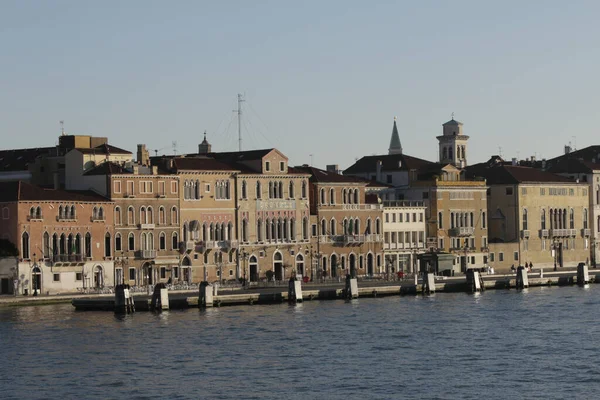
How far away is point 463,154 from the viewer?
133250 mm

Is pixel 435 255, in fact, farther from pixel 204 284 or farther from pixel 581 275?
pixel 204 284

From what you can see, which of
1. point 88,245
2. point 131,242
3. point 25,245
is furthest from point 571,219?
point 25,245

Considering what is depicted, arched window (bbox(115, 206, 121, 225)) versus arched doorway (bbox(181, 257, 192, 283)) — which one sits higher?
arched window (bbox(115, 206, 121, 225))

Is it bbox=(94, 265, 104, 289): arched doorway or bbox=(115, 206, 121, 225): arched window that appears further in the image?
bbox=(115, 206, 121, 225): arched window

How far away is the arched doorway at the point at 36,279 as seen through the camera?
290 feet

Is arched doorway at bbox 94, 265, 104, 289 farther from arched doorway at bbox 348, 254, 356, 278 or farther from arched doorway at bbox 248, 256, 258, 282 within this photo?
arched doorway at bbox 348, 254, 356, 278

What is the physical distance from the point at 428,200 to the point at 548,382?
5723 centimetres

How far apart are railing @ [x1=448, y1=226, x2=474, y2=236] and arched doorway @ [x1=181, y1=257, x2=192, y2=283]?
75.2 feet

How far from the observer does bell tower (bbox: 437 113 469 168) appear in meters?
132

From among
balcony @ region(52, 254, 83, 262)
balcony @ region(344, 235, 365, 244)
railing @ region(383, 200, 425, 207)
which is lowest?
balcony @ region(52, 254, 83, 262)

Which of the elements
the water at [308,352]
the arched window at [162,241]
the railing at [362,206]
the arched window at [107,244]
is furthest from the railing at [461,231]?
the arched window at [107,244]

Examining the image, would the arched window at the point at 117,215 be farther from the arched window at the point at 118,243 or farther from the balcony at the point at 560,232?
the balcony at the point at 560,232

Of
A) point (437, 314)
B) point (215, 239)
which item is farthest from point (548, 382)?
point (215, 239)

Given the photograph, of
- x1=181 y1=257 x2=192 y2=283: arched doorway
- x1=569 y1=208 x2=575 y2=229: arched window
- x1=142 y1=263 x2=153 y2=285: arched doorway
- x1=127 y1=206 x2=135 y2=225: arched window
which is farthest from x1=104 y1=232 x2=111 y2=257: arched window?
x1=569 y1=208 x2=575 y2=229: arched window
